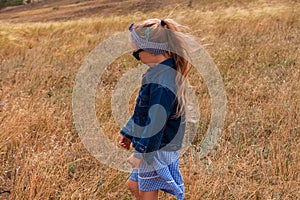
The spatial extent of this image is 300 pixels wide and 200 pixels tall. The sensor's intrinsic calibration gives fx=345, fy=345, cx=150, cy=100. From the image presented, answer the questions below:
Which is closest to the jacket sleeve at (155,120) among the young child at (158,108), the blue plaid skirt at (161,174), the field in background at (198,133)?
the young child at (158,108)

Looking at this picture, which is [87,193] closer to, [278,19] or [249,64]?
[249,64]

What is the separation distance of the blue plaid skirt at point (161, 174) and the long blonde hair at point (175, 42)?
28 cm

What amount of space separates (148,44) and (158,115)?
400 millimetres

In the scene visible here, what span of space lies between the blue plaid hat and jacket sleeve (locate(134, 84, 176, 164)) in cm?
21

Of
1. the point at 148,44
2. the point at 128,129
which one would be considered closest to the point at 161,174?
the point at 128,129

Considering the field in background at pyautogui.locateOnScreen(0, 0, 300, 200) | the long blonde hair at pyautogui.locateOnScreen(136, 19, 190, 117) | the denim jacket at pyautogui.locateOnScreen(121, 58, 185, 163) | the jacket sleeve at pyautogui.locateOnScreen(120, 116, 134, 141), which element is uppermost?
the long blonde hair at pyautogui.locateOnScreen(136, 19, 190, 117)

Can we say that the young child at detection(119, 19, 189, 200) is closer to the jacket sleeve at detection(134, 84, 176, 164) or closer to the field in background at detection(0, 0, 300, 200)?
the jacket sleeve at detection(134, 84, 176, 164)

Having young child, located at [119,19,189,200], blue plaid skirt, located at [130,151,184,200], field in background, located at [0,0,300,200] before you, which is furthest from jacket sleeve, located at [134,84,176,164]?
field in background, located at [0,0,300,200]

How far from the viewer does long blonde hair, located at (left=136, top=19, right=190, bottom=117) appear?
6.33ft

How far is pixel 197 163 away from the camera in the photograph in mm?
2959

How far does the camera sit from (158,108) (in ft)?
6.07

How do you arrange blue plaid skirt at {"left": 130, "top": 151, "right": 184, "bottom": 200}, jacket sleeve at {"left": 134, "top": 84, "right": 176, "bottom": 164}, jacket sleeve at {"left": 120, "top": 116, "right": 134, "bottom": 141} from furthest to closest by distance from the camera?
jacket sleeve at {"left": 120, "top": 116, "right": 134, "bottom": 141} → blue plaid skirt at {"left": 130, "top": 151, "right": 184, "bottom": 200} → jacket sleeve at {"left": 134, "top": 84, "right": 176, "bottom": 164}

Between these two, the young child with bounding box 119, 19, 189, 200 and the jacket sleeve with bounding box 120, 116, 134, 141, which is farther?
the jacket sleeve with bounding box 120, 116, 134, 141

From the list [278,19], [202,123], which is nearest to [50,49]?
[202,123]
